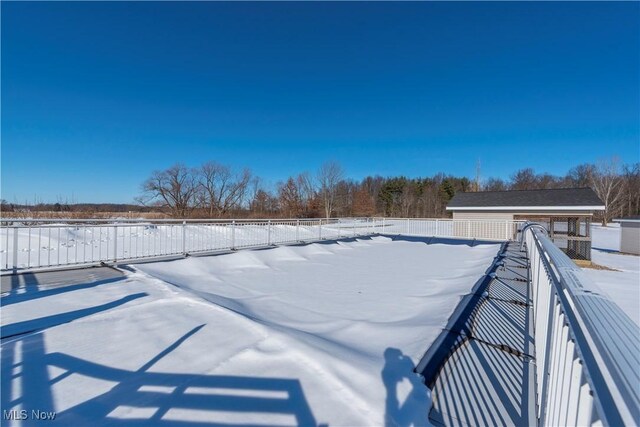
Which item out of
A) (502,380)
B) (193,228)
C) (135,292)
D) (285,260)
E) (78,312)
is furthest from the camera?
(193,228)

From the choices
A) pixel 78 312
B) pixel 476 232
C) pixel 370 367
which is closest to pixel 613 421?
pixel 370 367

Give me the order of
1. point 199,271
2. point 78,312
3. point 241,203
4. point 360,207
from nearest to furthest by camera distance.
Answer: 1. point 78,312
2. point 199,271
3. point 241,203
4. point 360,207

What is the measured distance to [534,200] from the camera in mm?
15477

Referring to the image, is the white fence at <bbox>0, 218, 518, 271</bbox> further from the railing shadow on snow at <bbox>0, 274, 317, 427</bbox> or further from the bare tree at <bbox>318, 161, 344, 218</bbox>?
the bare tree at <bbox>318, 161, 344, 218</bbox>

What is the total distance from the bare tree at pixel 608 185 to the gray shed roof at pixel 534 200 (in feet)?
82.1

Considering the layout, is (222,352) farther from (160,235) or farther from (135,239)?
(135,239)

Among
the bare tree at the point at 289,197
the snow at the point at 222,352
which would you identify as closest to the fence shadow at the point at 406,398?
the snow at the point at 222,352

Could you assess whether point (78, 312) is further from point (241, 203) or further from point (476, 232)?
point (241, 203)

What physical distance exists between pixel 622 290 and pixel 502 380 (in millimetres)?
8269

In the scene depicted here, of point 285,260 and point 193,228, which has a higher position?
point 193,228

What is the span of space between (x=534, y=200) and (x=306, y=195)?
2214cm

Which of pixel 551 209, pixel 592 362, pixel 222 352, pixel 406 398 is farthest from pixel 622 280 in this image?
pixel 222 352

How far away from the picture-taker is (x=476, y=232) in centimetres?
1499

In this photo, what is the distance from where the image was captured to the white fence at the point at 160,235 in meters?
5.59
